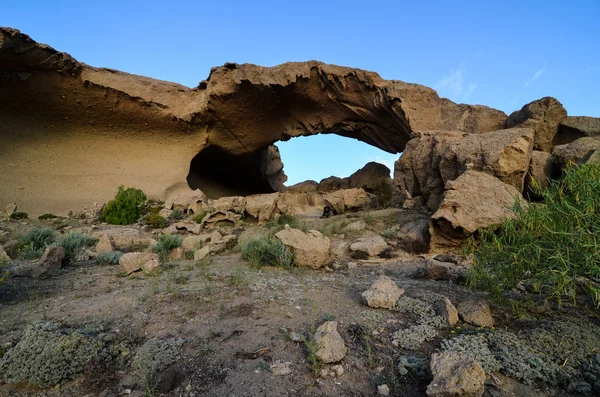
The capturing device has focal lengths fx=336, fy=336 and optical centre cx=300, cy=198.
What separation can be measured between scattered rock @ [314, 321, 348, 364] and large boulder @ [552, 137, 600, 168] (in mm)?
6782

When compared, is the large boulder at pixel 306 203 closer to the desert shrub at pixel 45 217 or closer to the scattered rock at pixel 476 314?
the desert shrub at pixel 45 217

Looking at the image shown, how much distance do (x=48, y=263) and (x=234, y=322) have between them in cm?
294

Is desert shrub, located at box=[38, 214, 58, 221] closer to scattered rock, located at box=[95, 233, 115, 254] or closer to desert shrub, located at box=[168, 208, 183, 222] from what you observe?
desert shrub, located at box=[168, 208, 183, 222]

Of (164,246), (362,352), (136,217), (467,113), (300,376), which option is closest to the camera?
(300,376)

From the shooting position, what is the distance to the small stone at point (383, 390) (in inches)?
74.0

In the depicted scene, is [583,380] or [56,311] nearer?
[583,380]

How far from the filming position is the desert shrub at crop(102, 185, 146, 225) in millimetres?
10188

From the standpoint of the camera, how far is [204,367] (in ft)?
6.97

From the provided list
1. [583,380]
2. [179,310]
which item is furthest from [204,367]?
[583,380]

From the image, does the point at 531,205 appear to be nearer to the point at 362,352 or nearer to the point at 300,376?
the point at 362,352

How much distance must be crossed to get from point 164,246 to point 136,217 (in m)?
5.49


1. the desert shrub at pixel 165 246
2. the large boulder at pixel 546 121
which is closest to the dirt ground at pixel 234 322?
the desert shrub at pixel 165 246

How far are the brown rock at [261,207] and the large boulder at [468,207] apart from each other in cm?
521

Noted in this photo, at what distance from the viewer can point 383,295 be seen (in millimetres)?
3086
